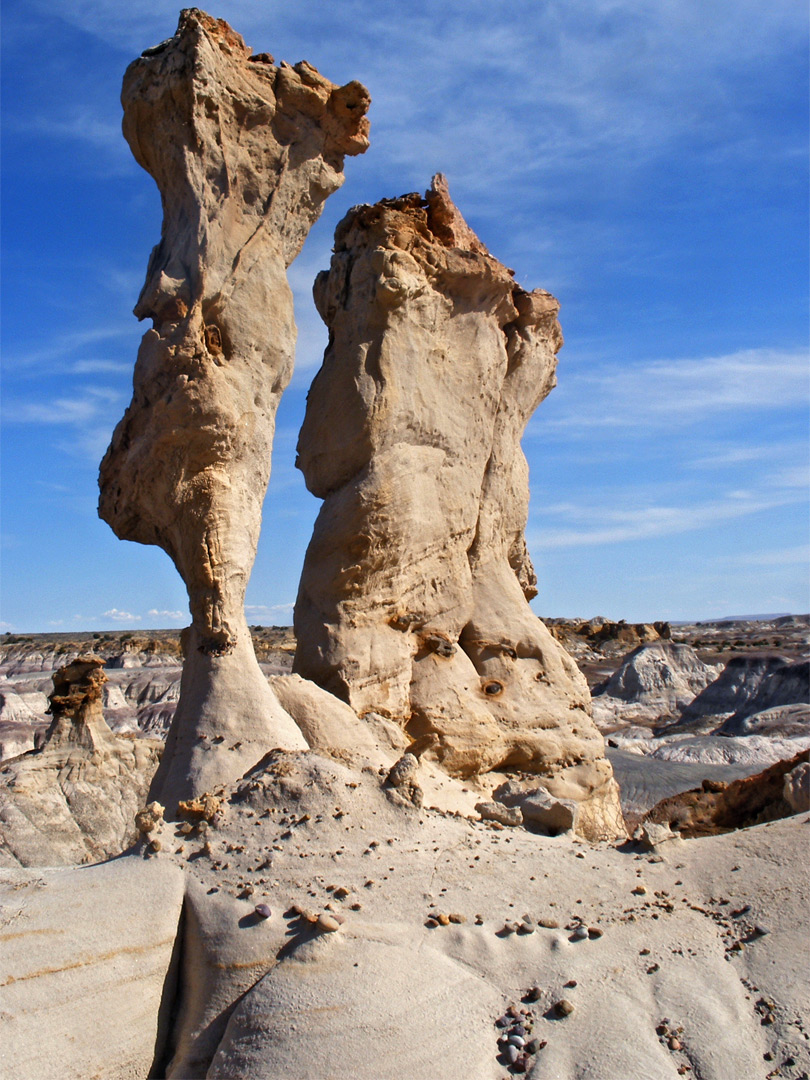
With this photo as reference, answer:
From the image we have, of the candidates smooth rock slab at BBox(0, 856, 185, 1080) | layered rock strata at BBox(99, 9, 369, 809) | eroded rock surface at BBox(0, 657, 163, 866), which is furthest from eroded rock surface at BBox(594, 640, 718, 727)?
smooth rock slab at BBox(0, 856, 185, 1080)

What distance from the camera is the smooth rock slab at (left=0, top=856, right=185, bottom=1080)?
294 centimetres

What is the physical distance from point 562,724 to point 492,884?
3693 millimetres

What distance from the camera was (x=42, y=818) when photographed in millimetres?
8867

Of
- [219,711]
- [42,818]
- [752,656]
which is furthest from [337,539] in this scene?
[752,656]

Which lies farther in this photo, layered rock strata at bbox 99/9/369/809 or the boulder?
layered rock strata at bbox 99/9/369/809

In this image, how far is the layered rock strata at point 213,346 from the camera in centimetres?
541

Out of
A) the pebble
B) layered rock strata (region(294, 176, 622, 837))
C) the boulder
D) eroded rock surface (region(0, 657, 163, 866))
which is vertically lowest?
eroded rock surface (region(0, 657, 163, 866))

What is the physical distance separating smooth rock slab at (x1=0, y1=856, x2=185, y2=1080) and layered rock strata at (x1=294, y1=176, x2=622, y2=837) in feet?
9.86

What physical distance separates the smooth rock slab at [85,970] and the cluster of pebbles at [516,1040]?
1.26 m

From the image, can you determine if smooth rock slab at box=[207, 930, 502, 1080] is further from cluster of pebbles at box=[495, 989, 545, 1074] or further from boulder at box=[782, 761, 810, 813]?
boulder at box=[782, 761, 810, 813]

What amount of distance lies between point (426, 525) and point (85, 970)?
4.46 metres

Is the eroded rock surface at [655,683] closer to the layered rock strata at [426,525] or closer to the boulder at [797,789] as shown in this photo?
the layered rock strata at [426,525]

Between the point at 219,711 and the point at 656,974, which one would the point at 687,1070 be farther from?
the point at 219,711

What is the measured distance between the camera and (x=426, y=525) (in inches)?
278
